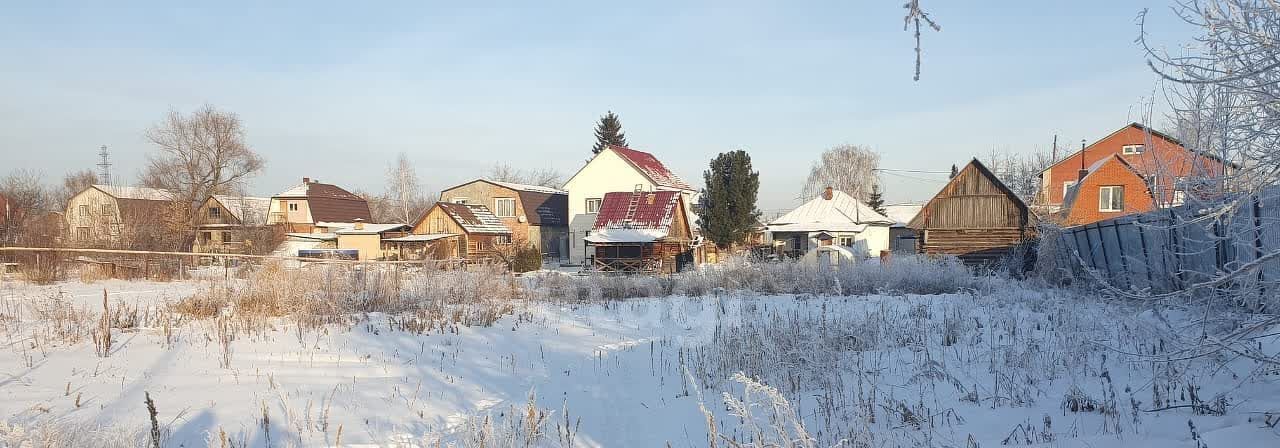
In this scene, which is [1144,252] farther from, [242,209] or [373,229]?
[242,209]

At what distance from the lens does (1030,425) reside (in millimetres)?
3910

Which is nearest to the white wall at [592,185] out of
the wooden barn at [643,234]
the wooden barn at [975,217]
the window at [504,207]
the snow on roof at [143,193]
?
the wooden barn at [643,234]

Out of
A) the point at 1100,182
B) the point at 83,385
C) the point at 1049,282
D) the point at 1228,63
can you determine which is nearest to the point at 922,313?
the point at 1228,63

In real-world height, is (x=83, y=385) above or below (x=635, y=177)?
below

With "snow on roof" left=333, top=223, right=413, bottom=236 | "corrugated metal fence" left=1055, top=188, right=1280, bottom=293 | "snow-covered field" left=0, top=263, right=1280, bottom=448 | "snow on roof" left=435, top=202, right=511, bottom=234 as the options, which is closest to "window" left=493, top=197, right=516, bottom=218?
"snow on roof" left=435, top=202, right=511, bottom=234

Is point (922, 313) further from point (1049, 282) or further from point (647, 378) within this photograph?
point (1049, 282)

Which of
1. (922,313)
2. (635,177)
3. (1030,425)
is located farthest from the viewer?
(635,177)

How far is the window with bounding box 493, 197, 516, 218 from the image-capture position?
39.2 meters

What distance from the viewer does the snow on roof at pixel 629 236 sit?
1105 inches

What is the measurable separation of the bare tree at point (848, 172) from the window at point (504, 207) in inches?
1305

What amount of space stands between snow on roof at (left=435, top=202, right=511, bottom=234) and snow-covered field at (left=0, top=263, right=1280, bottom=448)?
80.7ft

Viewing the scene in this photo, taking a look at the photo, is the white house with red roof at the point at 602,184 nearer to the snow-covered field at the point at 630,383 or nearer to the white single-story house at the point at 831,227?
the white single-story house at the point at 831,227

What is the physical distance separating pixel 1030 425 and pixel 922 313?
5.75 metres

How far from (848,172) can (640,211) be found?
1550 inches
